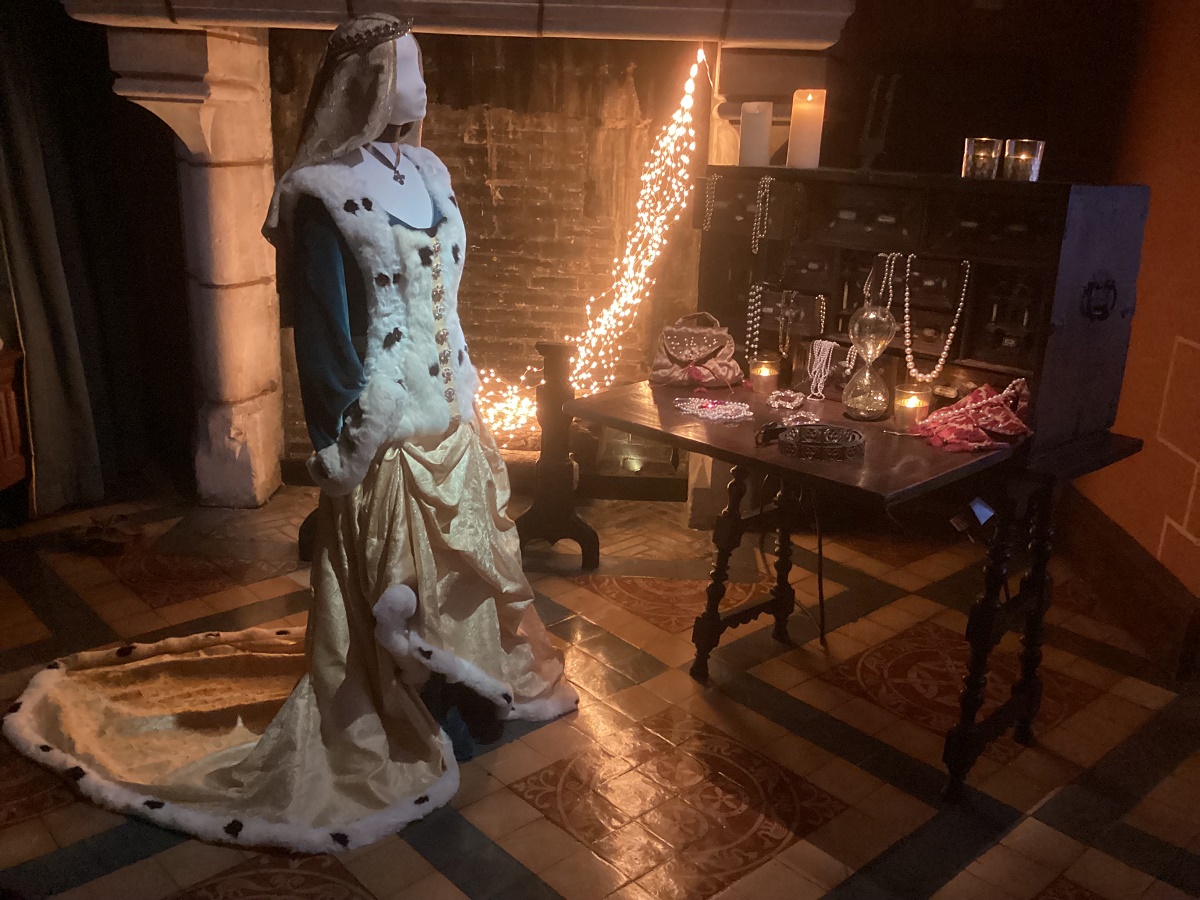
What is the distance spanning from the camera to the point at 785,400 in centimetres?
334

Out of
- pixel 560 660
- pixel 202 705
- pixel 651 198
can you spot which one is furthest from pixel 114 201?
pixel 560 660

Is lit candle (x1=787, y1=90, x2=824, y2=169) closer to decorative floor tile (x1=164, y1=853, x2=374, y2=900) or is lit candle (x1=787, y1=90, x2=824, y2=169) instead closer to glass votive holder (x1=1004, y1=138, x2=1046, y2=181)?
glass votive holder (x1=1004, y1=138, x2=1046, y2=181)

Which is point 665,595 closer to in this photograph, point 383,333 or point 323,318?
point 383,333

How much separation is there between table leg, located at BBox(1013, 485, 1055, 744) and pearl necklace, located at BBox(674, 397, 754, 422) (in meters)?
0.89

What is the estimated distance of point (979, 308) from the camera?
3.21 metres

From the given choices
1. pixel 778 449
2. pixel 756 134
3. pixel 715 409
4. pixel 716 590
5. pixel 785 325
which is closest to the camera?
pixel 778 449

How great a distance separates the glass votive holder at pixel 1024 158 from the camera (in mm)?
3145

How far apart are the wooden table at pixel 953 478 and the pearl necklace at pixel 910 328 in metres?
0.26

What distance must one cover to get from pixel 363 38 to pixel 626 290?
2653mm

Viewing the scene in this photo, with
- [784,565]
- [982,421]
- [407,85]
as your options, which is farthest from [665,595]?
[407,85]

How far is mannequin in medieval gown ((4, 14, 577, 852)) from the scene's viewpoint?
8.32ft

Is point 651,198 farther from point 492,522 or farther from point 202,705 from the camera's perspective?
point 202,705

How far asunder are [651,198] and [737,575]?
1784 millimetres

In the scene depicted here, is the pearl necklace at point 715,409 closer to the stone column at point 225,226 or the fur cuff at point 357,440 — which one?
the fur cuff at point 357,440
